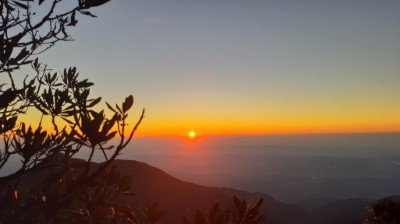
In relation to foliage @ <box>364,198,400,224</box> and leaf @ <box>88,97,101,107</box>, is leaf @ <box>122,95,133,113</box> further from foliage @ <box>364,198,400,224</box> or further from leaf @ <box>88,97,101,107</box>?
foliage @ <box>364,198,400,224</box>

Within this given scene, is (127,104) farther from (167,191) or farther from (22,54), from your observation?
(167,191)

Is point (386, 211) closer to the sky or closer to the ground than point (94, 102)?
closer to the ground

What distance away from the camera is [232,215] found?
11.2 feet

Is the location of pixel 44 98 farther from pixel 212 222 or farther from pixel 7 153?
pixel 212 222

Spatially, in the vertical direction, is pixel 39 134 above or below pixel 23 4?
below

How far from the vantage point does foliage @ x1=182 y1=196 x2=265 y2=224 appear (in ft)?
10.1

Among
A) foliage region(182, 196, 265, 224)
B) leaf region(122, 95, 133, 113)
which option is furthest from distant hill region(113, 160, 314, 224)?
foliage region(182, 196, 265, 224)

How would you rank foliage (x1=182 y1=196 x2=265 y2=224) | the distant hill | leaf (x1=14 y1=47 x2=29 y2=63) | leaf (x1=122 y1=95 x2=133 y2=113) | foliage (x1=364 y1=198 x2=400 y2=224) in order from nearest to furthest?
1. foliage (x1=182 y1=196 x2=265 y2=224)
2. leaf (x1=122 y1=95 x2=133 y2=113)
3. leaf (x1=14 y1=47 x2=29 y2=63)
4. foliage (x1=364 y1=198 x2=400 y2=224)
5. the distant hill

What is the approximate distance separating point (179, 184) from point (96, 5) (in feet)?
361

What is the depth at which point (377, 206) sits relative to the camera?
84.5ft

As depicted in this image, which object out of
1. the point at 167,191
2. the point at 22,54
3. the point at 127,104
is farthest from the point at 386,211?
the point at 167,191

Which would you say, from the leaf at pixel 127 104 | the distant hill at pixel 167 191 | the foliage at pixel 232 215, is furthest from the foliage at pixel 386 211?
the distant hill at pixel 167 191

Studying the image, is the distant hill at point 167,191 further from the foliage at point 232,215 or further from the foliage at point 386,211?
the foliage at point 232,215

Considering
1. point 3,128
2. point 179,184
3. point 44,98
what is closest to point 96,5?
point 44,98
